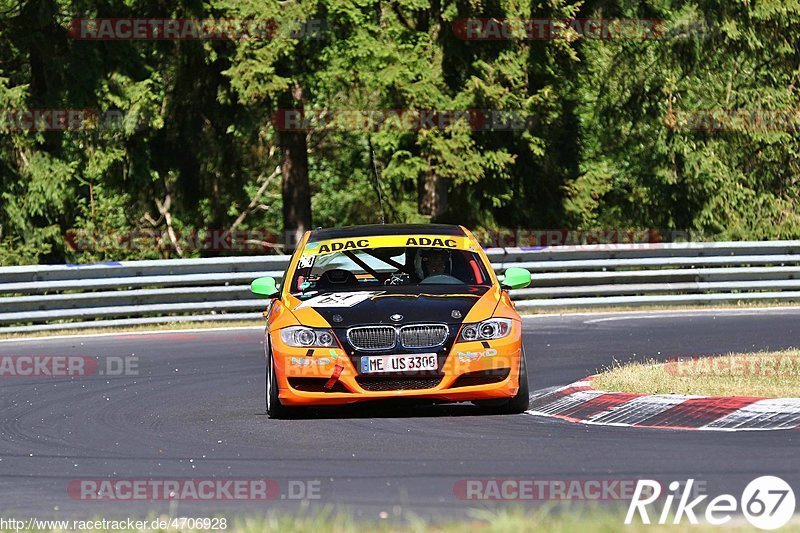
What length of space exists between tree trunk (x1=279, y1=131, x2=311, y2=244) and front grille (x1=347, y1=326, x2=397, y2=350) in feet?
69.7

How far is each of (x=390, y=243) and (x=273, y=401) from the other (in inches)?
69.5

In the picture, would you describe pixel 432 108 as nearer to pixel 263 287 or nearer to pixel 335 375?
pixel 263 287

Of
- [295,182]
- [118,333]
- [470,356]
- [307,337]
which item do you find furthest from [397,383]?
[295,182]

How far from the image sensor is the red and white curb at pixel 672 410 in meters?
9.97

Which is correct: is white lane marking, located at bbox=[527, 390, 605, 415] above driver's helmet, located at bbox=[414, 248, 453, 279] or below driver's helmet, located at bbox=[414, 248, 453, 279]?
below

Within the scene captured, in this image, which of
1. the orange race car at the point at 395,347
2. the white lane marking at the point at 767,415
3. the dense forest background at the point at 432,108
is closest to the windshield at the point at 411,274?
the orange race car at the point at 395,347

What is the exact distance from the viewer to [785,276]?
24.1 m

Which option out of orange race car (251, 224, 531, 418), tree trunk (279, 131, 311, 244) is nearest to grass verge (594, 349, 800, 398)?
orange race car (251, 224, 531, 418)

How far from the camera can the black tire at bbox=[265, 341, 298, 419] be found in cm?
1108

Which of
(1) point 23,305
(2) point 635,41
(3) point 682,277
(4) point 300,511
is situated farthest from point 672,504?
(2) point 635,41

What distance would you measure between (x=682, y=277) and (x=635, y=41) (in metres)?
10.7

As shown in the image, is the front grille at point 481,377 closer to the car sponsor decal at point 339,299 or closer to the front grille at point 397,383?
the front grille at point 397,383

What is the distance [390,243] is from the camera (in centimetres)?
1215

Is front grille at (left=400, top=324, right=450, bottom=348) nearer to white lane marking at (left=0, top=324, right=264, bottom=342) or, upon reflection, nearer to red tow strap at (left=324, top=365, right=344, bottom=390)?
red tow strap at (left=324, top=365, right=344, bottom=390)
